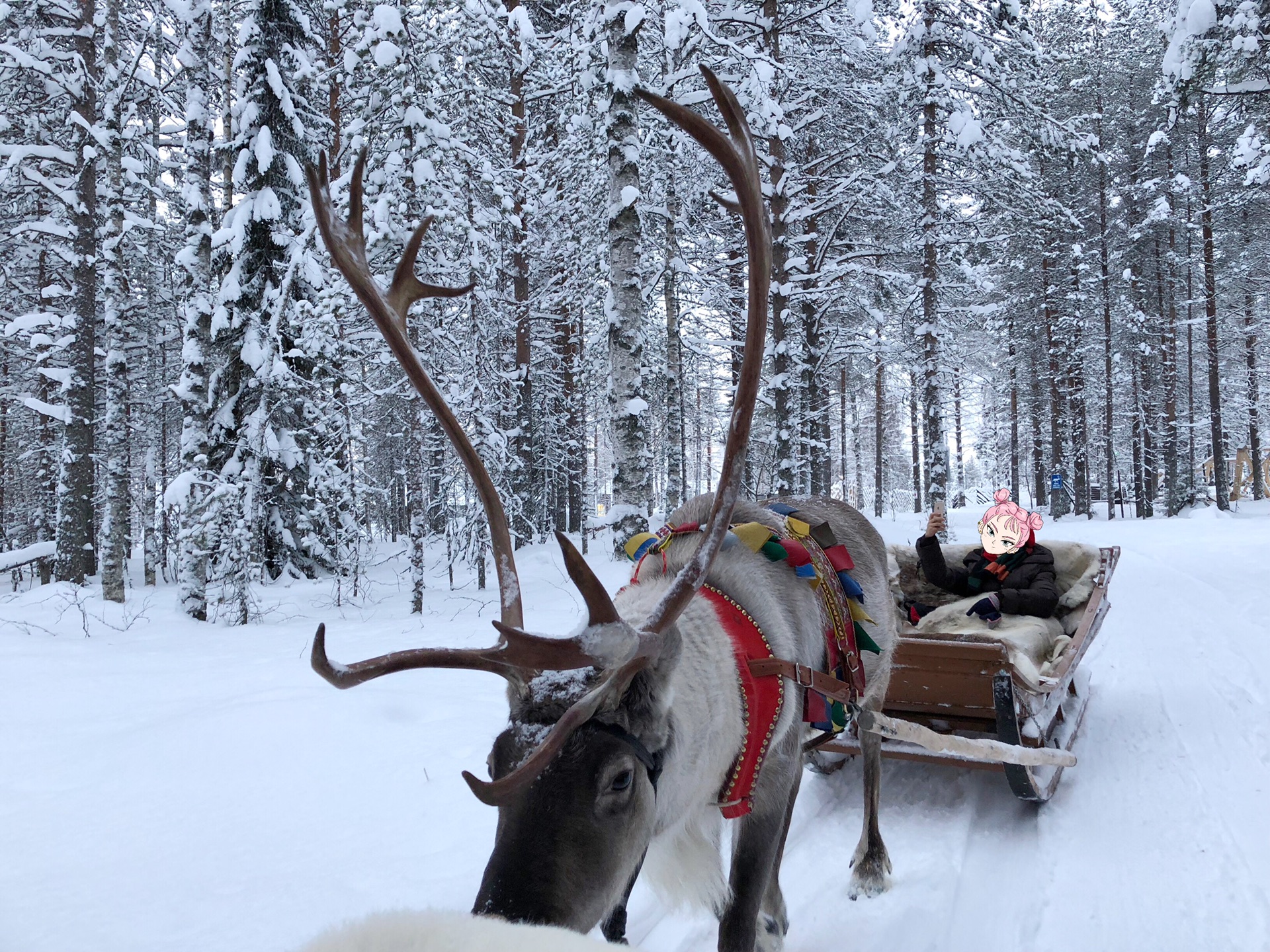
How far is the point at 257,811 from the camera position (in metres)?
3.32

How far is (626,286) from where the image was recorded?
23.9ft

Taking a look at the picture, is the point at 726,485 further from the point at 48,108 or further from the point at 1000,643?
the point at 48,108

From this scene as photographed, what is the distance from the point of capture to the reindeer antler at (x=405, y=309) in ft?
7.09

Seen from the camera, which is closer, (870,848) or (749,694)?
(749,694)

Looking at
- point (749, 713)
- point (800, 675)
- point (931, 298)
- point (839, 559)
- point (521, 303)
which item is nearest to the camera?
point (749, 713)

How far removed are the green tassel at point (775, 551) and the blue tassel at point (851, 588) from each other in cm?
55

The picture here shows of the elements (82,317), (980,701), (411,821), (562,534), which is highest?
(82,317)

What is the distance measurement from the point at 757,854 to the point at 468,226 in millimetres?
8697

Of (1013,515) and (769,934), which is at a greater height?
(1013,515)

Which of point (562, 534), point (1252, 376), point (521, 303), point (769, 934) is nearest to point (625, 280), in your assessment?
point (769, 934)

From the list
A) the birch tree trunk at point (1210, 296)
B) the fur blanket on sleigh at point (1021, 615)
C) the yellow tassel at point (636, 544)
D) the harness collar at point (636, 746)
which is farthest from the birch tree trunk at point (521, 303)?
the birch tree trunk at point (1210, 296)

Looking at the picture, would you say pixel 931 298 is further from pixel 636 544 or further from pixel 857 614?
pixel 636 544
